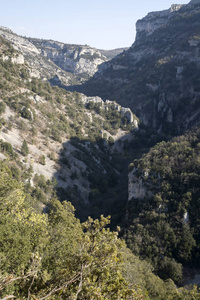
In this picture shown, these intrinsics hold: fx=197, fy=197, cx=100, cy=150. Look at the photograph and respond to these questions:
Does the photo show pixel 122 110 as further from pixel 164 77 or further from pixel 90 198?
pixel 90 198

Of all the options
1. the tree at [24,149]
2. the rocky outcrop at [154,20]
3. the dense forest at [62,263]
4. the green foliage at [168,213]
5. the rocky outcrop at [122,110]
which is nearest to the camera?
the dense forest at [62,263]

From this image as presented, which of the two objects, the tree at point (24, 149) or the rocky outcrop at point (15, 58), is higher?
the rocky outcrop at point (15, 58)

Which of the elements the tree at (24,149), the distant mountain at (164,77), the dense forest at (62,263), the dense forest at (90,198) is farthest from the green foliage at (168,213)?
the distant mountain at (164,77)

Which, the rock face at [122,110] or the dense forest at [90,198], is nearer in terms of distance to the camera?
the dense forest at [90,198]

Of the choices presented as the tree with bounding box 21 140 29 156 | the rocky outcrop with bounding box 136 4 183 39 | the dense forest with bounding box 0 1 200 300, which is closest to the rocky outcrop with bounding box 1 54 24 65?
the dense forest with bounding box 0 1 200 300

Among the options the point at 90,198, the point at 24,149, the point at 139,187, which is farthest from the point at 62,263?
the point at 90,198

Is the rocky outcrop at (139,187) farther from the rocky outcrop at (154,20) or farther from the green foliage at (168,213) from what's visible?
the rocky outcrop at (154,20)

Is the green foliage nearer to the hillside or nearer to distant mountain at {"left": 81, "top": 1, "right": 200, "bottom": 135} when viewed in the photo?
the hillside

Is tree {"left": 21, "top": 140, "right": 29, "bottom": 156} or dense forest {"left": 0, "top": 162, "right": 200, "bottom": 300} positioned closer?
dense forest {"left": 0, "top": 162, "right": 200, "bottom": 300}

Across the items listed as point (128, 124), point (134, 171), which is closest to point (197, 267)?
point (134, 171)
